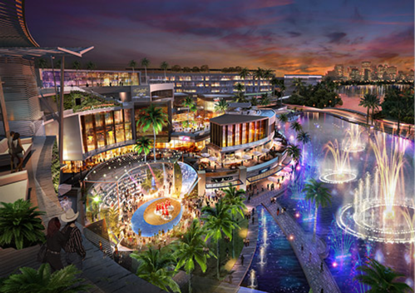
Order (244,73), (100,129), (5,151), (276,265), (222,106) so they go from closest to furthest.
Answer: (5,151) → (276,265) → (100,129) → (222,106) → (244,73)

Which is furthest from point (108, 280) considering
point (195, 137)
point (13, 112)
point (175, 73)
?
point (175, 73)

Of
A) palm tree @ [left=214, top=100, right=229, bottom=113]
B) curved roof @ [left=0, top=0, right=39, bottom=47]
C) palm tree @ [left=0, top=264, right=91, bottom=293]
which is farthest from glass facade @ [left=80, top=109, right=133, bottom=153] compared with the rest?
palm tree @ [left=0, top=264, right=91, bottom=293]

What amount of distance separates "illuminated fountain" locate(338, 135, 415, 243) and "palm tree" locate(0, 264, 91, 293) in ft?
121

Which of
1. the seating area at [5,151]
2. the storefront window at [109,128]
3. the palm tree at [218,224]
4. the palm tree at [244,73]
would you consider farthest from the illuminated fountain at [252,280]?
the palm tree at [244,73]

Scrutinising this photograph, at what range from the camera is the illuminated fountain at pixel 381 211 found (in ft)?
111

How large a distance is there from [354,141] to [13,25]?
302ft

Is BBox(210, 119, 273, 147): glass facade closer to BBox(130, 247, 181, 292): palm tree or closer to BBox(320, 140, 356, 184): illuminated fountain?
BBox(320, 140, 356, 184): illuminated fountain

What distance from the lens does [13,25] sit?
73.8ft

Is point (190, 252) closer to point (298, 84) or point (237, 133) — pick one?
point (237, 133)

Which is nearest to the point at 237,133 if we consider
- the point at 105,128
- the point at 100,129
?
the point at 105,128

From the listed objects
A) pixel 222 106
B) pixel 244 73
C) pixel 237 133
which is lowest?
pixel 237 133

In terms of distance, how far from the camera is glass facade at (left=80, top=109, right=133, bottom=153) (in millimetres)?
51562

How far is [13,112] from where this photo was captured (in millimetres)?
30422

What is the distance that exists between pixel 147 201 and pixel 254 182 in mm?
21189
